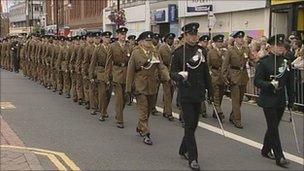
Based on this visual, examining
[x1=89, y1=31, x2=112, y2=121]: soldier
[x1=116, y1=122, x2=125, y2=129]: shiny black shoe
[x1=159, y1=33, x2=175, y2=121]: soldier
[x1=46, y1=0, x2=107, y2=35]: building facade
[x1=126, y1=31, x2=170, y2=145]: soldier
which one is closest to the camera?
[x1=126, y1=31, x2=170, y2=145]: soldier

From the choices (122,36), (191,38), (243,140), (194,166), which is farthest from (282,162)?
(122,36)

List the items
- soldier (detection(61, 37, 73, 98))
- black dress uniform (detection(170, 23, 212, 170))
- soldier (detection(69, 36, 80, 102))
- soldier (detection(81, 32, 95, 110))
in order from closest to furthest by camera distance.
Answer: black dress uniform (detection(170, 23, 212, 170))
soldier (detection(81, 32, 95, 110))
soldier (detection(69, 36, 80, 102))
soldier (detection(61, 37, 73, 98))

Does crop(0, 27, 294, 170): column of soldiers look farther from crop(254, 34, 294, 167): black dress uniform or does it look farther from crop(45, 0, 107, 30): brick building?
crop(45, 0, 107, 30): brick building

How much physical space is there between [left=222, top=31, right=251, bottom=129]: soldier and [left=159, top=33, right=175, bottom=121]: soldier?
1.32 metres

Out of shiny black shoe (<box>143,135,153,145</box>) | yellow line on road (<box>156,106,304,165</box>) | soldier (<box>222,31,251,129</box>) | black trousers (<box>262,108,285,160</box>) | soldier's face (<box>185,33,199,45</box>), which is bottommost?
yellow line on road (<box>156,106,304,165</box>)

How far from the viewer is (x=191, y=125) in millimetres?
8031

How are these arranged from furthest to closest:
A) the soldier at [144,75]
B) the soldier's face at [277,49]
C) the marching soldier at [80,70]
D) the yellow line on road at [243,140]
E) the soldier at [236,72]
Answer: the marching soldier at [80,70] < the soldier at [236,72] < the soldier at [144,75] < the yellow line on road at [243,140] < the soldier's face at [277,49]

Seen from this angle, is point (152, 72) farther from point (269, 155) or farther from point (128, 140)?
point (269, 155)

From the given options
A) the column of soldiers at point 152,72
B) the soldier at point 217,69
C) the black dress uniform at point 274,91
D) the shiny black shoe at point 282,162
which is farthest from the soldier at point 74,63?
the shiny black shoe at point 282,162

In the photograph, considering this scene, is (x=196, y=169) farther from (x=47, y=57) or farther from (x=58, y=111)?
(x=47, y=57)

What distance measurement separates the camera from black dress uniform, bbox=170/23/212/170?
8.07 meters

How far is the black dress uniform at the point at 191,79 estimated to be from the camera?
8070mm

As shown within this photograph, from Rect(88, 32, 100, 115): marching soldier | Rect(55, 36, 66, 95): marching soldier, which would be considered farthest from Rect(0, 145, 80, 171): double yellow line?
Rect(55, 36, 66, 95): marching soldier

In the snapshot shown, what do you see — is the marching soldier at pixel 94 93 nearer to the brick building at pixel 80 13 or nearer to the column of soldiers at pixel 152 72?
the column of soldiers at pixel 152 72
